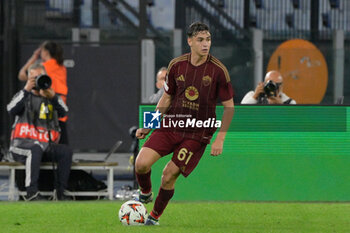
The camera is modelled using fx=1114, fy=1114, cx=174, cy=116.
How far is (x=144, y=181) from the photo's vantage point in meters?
10.7

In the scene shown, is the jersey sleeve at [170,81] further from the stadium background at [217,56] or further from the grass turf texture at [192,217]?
the stadium background at [217,56]

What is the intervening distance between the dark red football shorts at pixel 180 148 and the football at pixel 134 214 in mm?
579

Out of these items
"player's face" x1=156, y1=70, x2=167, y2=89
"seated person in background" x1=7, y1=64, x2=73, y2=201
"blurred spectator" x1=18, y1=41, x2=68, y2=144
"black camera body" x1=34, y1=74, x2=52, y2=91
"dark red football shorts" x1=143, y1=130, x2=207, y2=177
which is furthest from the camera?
"blurred spectator" x1=18, y1=41, x2=68, y2=144

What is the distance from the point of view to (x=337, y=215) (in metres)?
12.2

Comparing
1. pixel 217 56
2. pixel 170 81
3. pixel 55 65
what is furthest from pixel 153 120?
pixel 217 56

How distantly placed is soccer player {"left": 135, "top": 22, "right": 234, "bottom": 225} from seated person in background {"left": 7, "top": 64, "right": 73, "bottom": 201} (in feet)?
12.7

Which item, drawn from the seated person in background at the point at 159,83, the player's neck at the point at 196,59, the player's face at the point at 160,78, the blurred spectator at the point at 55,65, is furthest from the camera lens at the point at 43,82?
Answer: the player's neck at the point at 196,59

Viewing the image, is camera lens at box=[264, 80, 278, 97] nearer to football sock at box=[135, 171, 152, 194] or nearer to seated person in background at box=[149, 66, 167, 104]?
seated person in background at box=[149, 66, 167, 104]

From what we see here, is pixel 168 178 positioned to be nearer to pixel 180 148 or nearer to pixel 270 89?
pixel 180 148

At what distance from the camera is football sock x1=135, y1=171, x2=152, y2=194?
10586mm

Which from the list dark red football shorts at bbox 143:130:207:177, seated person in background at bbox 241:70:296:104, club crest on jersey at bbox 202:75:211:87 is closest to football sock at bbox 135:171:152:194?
dark red football shorts at bbox 143:130:207:177

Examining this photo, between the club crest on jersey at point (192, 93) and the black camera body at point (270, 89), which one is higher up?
the club crest on jersey at point (192, 93)

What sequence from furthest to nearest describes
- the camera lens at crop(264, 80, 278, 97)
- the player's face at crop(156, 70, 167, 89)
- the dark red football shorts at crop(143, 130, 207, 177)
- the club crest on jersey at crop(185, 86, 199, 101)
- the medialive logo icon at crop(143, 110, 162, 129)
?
the player's face at crop(156, 70, 167, 89) → the camera lens at crop(264, 80, 278, 97) → the medialive logo icon at crop(143, 110, 162, 129) → the club crest on jersey at crop(185, 86, 199, 101) → the dark red football shorts at crop(143, 130, 207, 177)

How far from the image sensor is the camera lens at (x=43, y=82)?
561 inches
